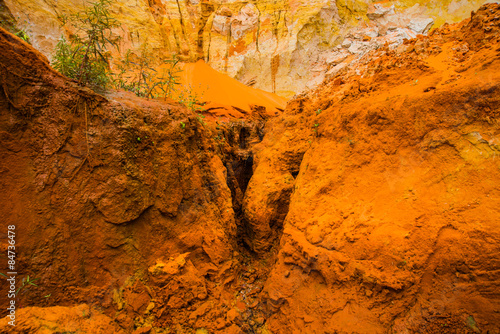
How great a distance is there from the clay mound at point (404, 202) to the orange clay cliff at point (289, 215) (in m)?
0.02

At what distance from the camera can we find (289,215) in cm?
407

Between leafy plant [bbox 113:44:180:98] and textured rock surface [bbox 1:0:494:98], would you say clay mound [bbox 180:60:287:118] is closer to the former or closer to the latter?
leafy plant [bbox 113:44:180:98]

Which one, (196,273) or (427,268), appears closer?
(427,268)

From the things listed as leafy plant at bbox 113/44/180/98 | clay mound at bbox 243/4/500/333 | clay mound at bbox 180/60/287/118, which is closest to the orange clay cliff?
clay mound at bbox 243/4/500/333

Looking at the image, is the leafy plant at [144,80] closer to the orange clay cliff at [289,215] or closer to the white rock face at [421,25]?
the orange clay cliff at [289,215]

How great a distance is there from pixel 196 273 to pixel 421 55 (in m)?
5.05

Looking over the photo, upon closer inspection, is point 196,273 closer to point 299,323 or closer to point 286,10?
point 299,323

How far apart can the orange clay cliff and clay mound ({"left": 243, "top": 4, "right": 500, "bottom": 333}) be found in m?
0.02

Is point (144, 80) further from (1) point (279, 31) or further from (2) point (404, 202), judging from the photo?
(1) point (279, 31)

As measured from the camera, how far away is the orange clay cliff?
247 centimetres

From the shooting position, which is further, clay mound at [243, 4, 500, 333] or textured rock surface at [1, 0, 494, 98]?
textured rock surface at [1, 0, 494, 98]

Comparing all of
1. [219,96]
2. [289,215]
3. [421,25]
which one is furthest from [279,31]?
[289,215]

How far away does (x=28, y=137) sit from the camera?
2.78 meters

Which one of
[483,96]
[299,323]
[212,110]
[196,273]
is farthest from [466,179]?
[212,110]
